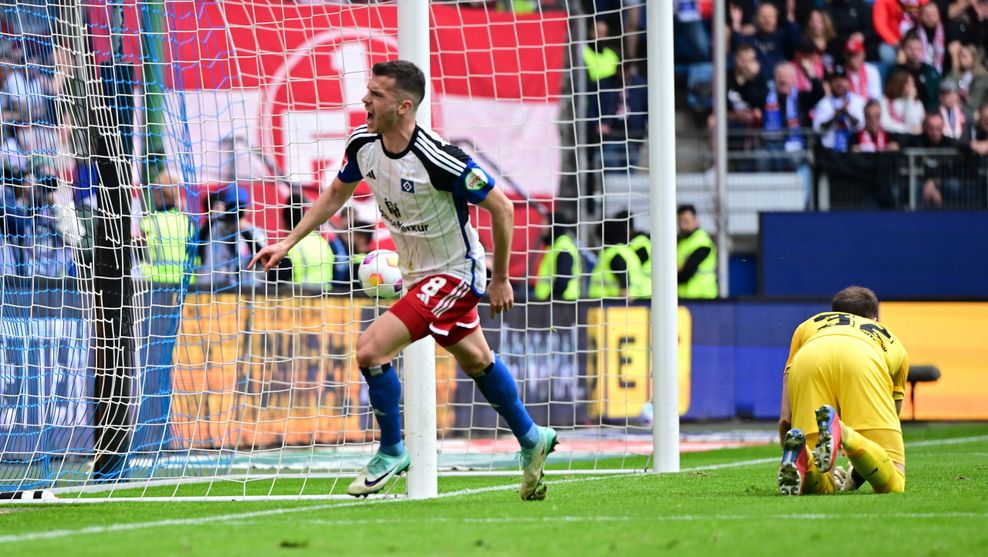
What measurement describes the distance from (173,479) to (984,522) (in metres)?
4.67

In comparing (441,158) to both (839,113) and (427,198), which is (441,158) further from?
(839,113)

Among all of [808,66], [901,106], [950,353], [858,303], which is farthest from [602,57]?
[858,303]

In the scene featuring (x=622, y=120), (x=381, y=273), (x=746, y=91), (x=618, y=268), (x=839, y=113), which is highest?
(x=746, y=91)

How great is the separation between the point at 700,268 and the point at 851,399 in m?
8.59

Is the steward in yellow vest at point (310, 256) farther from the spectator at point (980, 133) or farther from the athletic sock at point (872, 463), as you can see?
the spectator at point (980, 133)

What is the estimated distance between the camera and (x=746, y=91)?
1809 cm

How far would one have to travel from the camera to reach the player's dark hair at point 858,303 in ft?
24.4

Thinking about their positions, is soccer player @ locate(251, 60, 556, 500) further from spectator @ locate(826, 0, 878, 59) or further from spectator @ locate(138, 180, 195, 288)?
spectator @ locate(826, 0, 878, 59)

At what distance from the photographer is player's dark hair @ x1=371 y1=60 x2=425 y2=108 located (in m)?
6.39

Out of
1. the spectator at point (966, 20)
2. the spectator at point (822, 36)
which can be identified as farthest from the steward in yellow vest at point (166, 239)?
the spectator at point (966, 20)

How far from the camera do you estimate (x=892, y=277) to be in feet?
51.0

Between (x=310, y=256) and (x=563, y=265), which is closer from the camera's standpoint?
(x=310, y=256)

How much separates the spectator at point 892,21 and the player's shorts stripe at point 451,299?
13565 mm

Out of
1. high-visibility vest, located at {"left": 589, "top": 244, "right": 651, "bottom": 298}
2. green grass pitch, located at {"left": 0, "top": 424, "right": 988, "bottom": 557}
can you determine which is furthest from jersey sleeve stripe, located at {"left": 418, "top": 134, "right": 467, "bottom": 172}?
high-visibility vest, located at {"left": 589, "top": 244, "right": 651, "bottom": 298}
